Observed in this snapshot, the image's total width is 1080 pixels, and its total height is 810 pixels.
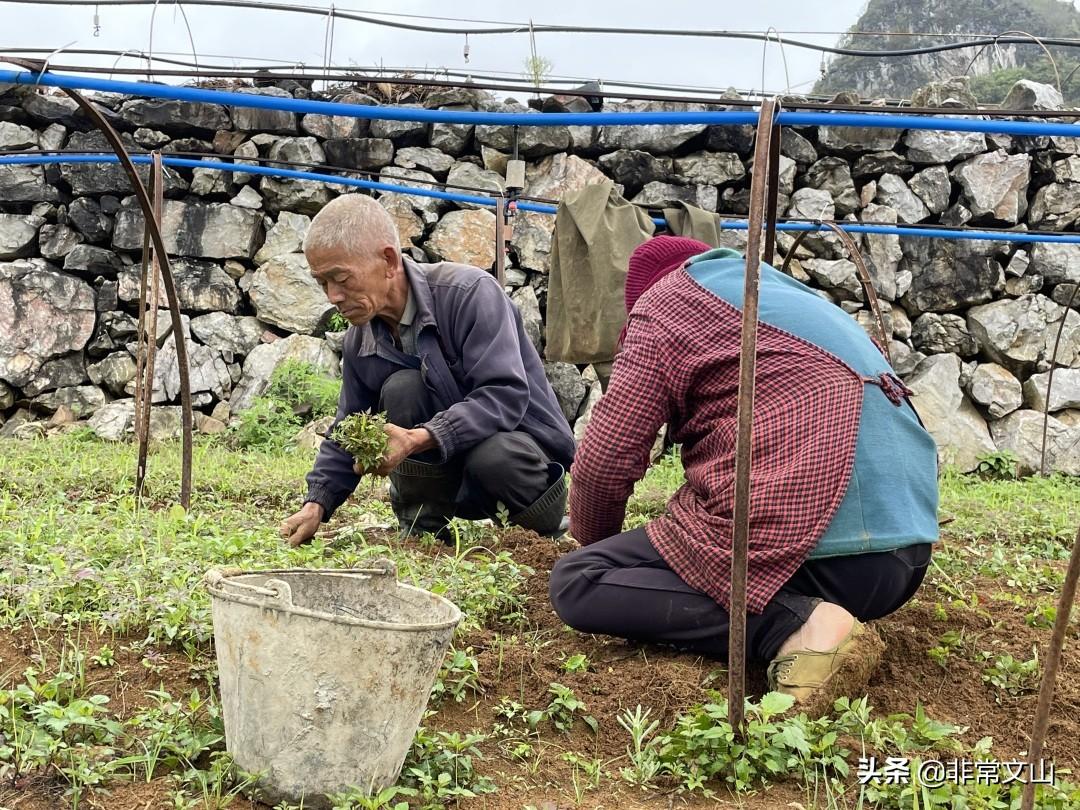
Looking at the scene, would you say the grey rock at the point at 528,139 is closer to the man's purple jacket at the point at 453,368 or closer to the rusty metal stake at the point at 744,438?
the man's purple jacket at the point at 453,368

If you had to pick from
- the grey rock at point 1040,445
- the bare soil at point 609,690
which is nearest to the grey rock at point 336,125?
the grey rock at point 1040,445

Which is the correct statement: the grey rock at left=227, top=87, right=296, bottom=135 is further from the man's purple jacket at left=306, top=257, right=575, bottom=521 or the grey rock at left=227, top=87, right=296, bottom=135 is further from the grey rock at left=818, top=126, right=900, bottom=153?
the man's purple jacket at left=306, top=257, right=575, bottom=521

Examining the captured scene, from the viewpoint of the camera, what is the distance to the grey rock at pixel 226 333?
8203 millimetres

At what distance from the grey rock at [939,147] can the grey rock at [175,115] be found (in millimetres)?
5423

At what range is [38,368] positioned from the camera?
7.91 meters

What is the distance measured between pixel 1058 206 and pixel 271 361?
631 centimetres

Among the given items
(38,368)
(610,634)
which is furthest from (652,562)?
(38,368)

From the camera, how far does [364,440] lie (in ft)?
11.1

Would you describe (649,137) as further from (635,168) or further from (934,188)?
(934,188)

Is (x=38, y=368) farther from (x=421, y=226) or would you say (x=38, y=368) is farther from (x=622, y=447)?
(x=622, y=447)

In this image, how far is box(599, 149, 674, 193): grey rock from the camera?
8.35m

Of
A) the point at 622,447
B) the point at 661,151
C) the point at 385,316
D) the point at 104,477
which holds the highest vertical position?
the point at 661,151

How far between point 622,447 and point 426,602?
656 millimetres

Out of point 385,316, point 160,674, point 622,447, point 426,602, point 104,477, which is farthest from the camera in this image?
point 104,477
